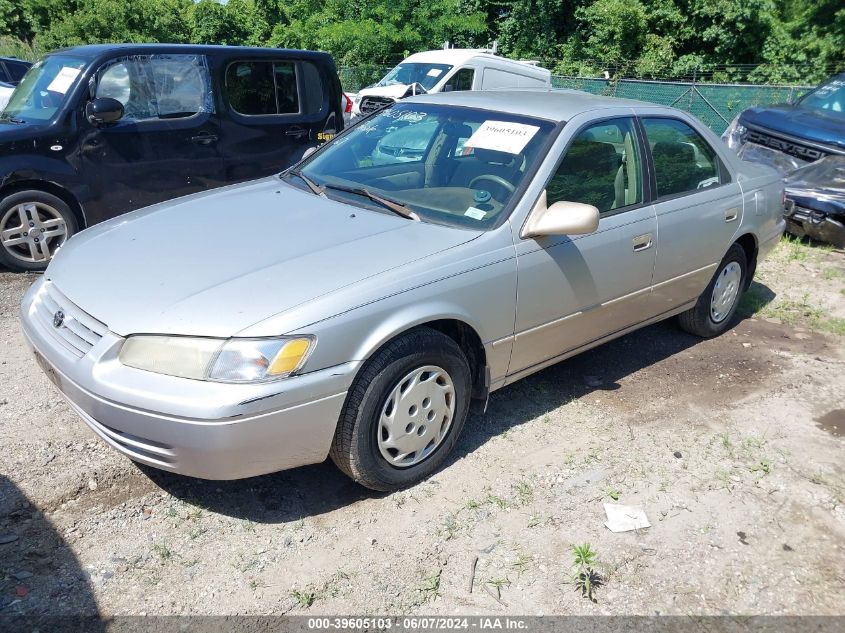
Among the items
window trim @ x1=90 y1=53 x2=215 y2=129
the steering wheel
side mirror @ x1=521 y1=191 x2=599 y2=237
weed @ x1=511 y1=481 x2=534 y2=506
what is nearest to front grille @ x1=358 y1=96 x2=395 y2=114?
window trim @ x1=90 y1=53 x2=215 y2=129

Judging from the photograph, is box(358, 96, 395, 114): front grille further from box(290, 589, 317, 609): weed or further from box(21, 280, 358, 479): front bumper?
box(290, 589, 317, 609): weed

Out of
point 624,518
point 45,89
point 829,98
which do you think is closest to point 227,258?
point 624,518

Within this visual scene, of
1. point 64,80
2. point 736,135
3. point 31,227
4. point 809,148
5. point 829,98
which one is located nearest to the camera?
point 31,227

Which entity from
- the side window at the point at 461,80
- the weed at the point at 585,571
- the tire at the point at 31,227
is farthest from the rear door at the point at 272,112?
the side window at the point at 461,80

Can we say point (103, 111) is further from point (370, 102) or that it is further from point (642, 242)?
point (370, 102)

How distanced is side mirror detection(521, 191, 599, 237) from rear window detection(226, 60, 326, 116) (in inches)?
169

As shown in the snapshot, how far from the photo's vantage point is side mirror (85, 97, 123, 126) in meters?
Answer: 5.93

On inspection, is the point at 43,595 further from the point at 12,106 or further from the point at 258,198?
the point at 12,106

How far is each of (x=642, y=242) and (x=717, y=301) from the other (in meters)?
1.45

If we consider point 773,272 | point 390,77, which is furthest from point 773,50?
point 773,272

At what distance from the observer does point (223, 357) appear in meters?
2.66

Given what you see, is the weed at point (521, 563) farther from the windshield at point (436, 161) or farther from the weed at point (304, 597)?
the windshield at point (436, 161)

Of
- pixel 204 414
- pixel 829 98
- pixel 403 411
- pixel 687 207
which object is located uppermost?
pixel 687 207

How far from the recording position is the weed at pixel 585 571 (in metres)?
2.79
